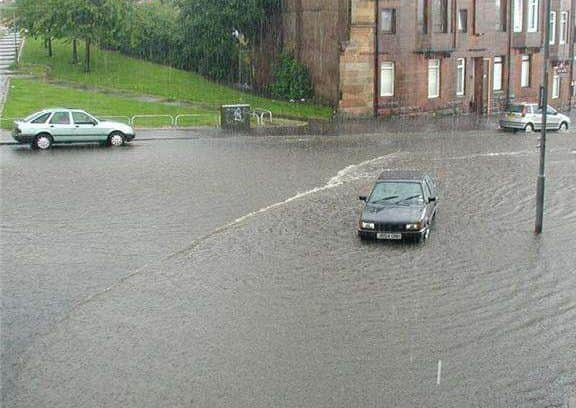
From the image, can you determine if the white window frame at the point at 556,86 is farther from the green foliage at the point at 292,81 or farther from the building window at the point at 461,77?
the green foliage at the point at 292,81

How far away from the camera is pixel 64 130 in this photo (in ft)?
111

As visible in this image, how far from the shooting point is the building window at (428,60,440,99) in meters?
51.1

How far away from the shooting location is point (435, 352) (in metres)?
13.4

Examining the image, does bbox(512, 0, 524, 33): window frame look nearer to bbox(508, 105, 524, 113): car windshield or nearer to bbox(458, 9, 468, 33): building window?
bbox(458, 9, 468, 33): building window

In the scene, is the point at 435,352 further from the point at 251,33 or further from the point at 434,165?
the point at 251,33

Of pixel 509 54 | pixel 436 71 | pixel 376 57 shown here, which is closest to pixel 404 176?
pixel 376 57

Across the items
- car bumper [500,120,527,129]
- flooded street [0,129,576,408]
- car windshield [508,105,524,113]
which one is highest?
car windshield [508,105,524,113]

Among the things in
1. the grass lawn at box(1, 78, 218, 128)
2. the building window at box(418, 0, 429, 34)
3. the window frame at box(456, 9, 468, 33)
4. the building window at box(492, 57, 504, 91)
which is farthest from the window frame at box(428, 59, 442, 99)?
the grass lawn at box(1, 78, 218, 128)

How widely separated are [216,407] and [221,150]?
934 inches

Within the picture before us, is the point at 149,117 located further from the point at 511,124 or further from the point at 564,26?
the point at 564,26

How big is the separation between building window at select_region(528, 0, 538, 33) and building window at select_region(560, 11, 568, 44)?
12.5 feet

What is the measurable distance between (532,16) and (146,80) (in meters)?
25.5

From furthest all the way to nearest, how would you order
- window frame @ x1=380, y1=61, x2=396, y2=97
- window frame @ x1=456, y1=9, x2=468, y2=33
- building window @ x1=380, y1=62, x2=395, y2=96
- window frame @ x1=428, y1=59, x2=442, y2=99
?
window frame @ x1=456, y1=9, x2=468, y2=33 < window frame @ x1=428, y1=59, x2=442, y2=99 < building window @ x1=380, y1=62, x2=395, y2=96 < window frame @ x1=380, y1=61, x2=396, y2=97

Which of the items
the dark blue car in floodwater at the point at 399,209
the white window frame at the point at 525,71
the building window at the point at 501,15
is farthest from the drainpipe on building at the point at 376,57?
the dark blue car in floodwater at the point at 399,209
